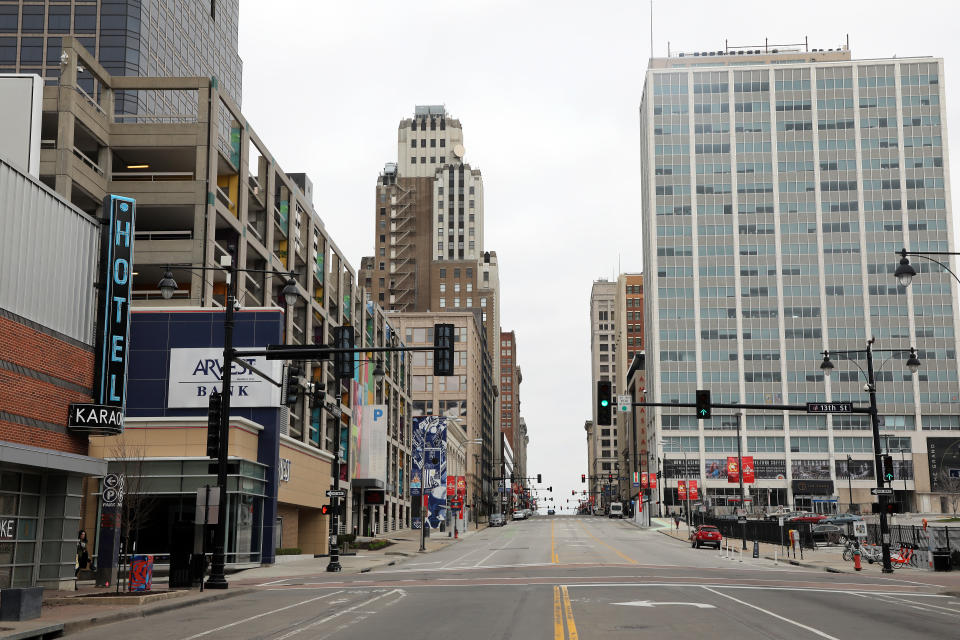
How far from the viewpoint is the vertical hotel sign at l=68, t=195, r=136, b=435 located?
30.5m

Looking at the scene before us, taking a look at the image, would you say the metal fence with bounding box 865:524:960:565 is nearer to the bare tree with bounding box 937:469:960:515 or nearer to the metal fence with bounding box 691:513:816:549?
the metal fence with bounding box 691:513:816:549

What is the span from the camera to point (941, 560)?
40344mm

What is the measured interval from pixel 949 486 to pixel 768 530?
237ft

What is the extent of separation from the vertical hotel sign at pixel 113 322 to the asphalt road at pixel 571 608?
7506mm

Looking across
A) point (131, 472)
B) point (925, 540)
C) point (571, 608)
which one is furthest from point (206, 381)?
point (925, 540)

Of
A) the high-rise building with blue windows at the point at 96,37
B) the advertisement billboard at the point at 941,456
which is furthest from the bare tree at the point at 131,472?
the advertisement billboard at the point at 941,456

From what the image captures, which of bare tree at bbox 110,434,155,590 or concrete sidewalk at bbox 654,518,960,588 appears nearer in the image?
bare tree at bbox 110,434,155,590

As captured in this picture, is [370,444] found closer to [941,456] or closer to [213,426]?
[213,426]

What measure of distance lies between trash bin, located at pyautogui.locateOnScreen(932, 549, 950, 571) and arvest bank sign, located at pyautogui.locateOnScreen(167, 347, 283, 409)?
99.0 feet

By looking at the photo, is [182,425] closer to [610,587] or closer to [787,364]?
[610,587]

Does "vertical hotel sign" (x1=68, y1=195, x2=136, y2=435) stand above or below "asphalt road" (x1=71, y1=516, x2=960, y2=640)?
above

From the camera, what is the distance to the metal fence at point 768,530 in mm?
64938

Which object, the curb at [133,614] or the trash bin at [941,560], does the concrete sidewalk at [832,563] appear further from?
the curb at [133,614]

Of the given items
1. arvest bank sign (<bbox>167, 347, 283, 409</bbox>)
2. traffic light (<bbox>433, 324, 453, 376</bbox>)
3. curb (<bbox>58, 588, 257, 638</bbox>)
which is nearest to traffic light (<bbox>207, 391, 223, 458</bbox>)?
curb (<bbox>58, 588, 257, 638</bbox>)
